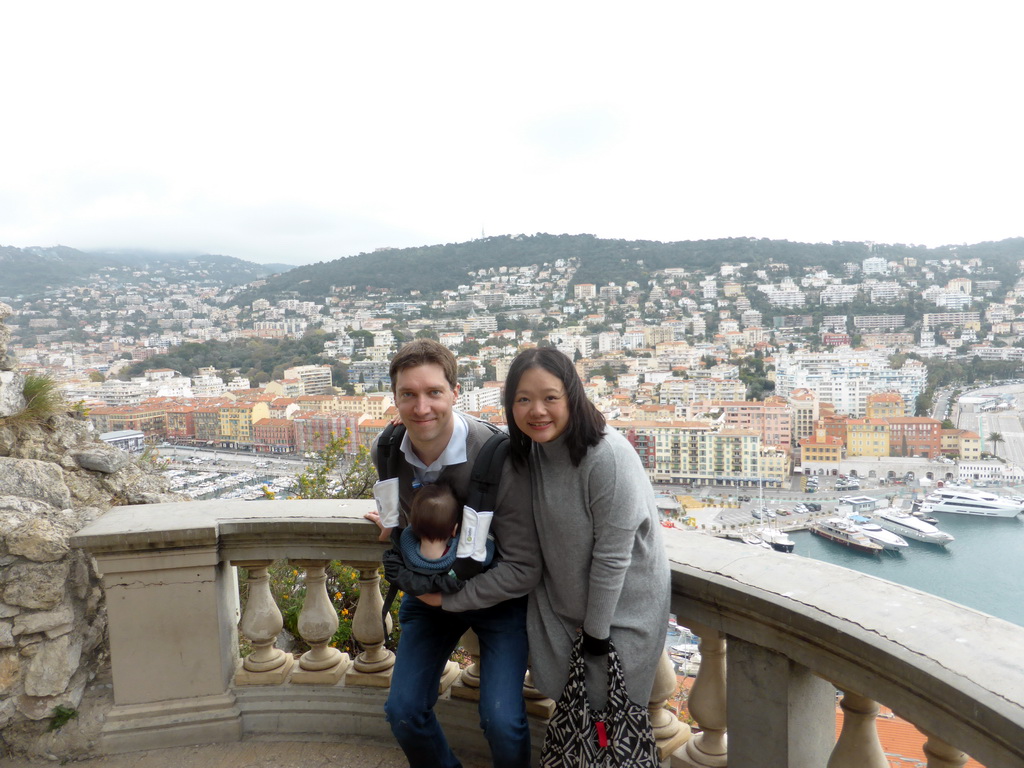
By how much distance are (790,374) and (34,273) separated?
48713 millimetres

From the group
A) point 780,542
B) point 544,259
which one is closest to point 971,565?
point 780,542

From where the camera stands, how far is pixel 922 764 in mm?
1060

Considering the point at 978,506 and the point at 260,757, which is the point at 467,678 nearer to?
the point at 260,757

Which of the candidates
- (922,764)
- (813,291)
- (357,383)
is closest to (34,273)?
(357,383)

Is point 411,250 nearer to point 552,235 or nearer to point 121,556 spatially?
point 552,235

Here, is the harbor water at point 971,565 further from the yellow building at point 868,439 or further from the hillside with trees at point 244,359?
the hillside with trees at point 244,359

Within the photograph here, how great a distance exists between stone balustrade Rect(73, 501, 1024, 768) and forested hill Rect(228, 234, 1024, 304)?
70003mm

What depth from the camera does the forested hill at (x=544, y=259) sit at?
72.7 meters

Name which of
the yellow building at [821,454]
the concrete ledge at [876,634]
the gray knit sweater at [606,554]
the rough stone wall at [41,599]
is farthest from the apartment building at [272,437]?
the concrete ledge at [876,634]

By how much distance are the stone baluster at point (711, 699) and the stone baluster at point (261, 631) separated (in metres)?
1.12

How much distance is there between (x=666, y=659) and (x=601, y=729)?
0.27 meters

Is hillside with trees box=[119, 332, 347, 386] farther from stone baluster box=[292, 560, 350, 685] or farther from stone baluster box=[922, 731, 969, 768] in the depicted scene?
stone baluster box=[922, 731, 969, 768]

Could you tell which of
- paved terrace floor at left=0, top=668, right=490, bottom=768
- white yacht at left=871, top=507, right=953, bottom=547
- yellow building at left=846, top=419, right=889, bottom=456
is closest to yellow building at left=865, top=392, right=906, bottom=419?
yellow building at left=846, top=419, right=889, bottom=456

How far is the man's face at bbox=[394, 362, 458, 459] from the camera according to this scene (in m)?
1.47
